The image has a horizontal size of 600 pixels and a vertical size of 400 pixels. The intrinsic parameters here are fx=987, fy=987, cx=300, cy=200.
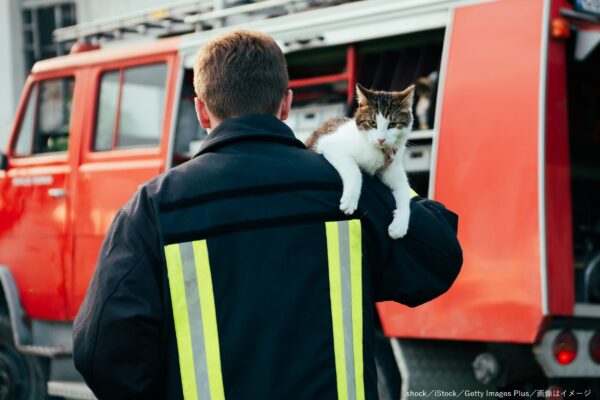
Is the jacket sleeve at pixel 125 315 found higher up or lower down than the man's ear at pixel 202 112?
lower down

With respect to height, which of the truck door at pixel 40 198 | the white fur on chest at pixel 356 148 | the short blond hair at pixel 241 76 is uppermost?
the short blond hair at pixel 241 76

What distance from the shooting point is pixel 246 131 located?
2266mm

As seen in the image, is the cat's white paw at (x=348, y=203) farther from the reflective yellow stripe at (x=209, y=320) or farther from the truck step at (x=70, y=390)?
the truck step at (x=70, y=390)

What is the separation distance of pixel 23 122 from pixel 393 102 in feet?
15.2

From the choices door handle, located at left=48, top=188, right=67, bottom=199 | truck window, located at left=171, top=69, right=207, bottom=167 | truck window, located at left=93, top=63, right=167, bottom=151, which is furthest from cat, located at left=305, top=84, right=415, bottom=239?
door handle, located at left=48, top=188, right=67, bottom=199

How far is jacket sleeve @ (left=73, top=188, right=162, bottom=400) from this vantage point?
2.13 metres

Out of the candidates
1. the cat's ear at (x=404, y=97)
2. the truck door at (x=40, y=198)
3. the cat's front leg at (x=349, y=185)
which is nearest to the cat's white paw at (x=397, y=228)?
the cat's front leg at (x=349, y=185)

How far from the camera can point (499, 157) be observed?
4.36 meters

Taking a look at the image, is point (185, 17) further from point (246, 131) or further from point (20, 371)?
point (246, 131)

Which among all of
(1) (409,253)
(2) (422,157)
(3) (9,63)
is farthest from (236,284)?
(3) (9,63)

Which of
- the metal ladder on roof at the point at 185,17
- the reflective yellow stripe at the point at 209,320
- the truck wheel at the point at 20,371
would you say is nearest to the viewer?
the reflective yellow stripe at the point at 209,320

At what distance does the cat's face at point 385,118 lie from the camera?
2809 millimetres

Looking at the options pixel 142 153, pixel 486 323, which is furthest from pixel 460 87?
pixel 142 153

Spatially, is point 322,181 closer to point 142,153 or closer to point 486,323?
point 486,323
